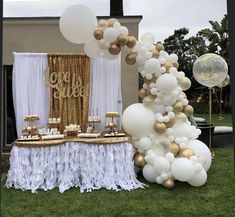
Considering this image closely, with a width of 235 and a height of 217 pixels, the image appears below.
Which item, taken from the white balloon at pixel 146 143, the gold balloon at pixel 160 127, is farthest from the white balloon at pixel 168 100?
the white balloon at pixel 146 143

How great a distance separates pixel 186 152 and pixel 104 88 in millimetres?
1904

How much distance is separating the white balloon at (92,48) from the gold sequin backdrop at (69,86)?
0.33m

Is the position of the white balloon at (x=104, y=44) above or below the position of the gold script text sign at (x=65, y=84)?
above

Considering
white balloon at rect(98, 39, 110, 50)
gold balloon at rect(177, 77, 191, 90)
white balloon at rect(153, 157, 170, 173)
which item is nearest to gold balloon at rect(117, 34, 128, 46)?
white balloon at rect(98, 39, 110, 50)

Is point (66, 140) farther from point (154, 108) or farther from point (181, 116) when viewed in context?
point (181, 116)

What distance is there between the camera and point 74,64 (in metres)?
6.21

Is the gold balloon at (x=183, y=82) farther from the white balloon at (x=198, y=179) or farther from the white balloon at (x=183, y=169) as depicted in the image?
the white balloon at (x=198, y=179)

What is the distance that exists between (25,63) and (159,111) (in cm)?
252

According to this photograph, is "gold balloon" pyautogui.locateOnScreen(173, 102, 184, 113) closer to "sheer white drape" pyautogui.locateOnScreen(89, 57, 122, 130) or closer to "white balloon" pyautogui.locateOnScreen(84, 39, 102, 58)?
"sheer white drape" pyautogui.locateOnScreen(89, 57, 122, 130)

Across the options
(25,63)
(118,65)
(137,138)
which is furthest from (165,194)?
(25,63)

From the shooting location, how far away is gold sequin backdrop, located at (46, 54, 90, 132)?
20.2 ft

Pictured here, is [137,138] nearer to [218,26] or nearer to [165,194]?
[165,194]

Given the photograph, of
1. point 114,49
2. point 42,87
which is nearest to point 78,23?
point 114,49

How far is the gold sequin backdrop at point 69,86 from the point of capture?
20.2ft
